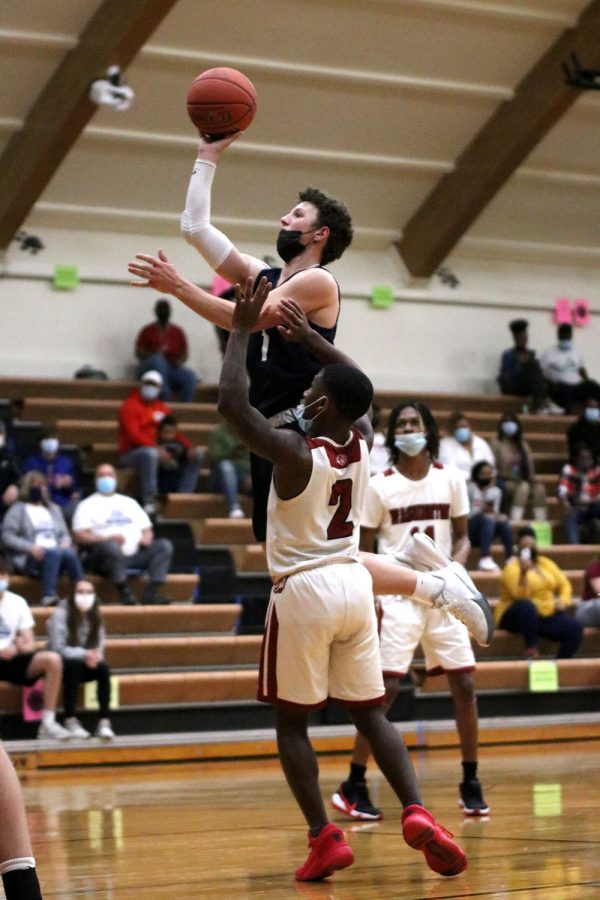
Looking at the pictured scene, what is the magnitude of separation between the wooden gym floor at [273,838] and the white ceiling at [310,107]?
702cm

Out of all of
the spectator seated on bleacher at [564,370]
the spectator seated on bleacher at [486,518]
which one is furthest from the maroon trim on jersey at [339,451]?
the spectator seated on bleacher at [564,370]

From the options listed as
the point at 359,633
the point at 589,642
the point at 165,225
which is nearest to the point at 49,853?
the point at 359,633

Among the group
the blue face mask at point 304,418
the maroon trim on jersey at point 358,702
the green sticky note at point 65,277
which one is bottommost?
the maroon trim on jersey at point 358,702

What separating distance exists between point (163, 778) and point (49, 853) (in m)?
3.24

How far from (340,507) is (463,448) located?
9297mm

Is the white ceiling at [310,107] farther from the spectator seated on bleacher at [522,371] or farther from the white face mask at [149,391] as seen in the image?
the white face mask at [149,391]

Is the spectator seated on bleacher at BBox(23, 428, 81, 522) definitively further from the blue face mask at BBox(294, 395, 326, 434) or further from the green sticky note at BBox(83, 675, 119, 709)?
the blue face mask at BBox(294, 395, 326, 434)

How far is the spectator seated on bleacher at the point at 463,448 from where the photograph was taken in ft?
43.4

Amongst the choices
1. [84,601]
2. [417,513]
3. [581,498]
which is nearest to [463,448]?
[581,498]

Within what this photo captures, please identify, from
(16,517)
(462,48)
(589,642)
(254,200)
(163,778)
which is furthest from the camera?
(254,200)

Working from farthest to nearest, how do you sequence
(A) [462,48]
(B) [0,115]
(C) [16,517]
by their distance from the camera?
(A) [462,48], (B) [0,115], (C) [16,517]

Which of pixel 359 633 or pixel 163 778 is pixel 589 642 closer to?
pixel 163 778

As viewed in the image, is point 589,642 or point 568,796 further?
point 589,642

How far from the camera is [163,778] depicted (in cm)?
802
